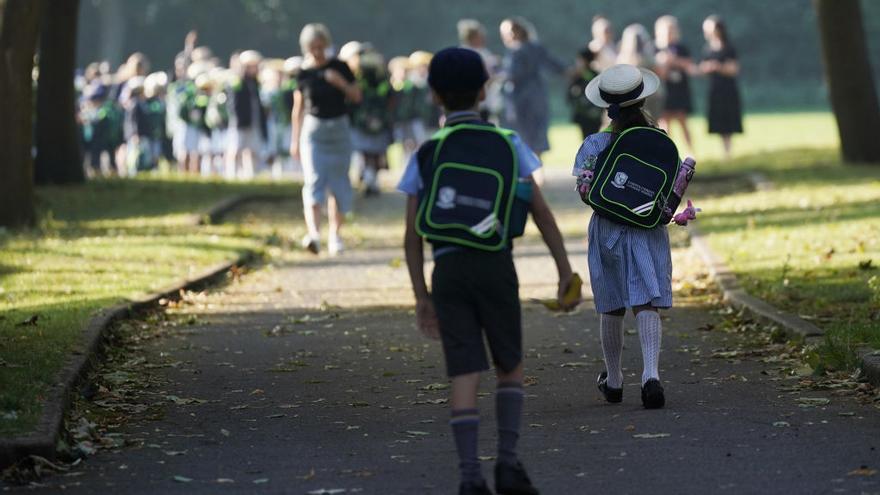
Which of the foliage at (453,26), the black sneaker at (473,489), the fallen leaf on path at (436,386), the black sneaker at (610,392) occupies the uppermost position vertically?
the foliage at (453,26)

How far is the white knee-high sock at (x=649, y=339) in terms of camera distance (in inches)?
342

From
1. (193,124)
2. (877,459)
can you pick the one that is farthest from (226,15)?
(877,459)

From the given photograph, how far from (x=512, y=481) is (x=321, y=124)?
10.6 m

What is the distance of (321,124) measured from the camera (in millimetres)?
17000

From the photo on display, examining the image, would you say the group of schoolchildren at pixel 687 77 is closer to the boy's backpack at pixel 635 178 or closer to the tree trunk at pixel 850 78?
the tree trunk at pixel 850 78

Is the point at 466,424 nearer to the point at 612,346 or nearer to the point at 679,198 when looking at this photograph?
the point at 612,346

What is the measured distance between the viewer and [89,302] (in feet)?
40.8

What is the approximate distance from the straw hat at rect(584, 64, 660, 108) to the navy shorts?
→ 2.15 meters

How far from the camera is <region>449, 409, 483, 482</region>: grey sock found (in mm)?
6609

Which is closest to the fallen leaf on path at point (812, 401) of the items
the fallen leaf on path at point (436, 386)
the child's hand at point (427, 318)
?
the fallen leaf on path at point (436, 386)

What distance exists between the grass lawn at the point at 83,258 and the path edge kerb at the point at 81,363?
68mm

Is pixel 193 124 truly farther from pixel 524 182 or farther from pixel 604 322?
pixel 524 182

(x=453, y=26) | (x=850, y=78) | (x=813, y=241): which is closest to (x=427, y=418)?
(x=813, y=241)

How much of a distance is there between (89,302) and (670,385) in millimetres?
4545
